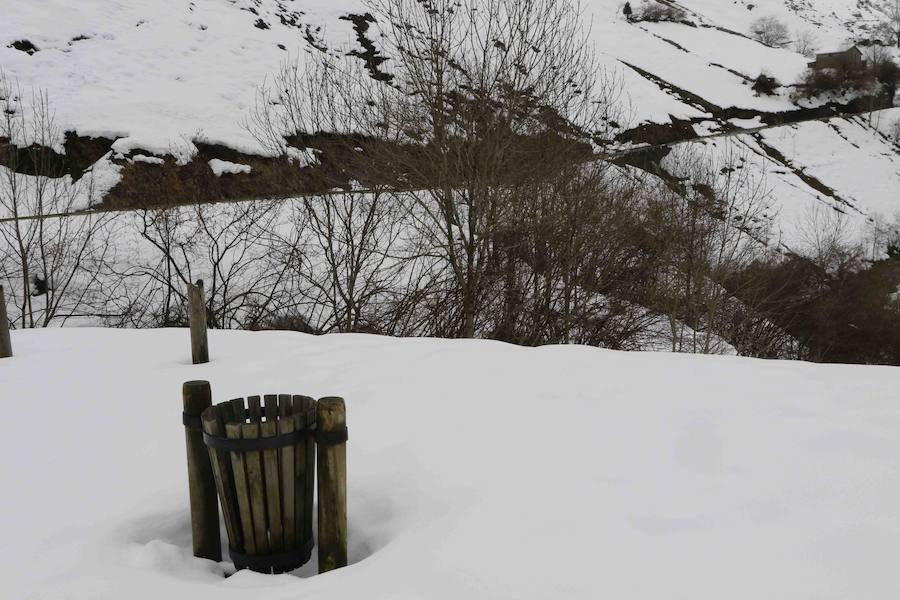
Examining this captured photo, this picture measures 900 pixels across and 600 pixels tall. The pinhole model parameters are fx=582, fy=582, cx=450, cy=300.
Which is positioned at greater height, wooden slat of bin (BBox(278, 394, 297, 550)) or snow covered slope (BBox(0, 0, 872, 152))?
snow covered slope (BBox(0, 0, 872, 152))

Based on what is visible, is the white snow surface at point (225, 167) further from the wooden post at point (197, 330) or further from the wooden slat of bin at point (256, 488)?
the wooden slat of bin at point (256, 488)

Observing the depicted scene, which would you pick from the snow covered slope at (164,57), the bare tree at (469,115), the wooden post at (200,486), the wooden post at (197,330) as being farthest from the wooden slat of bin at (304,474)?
the snow covered slope at (164,57)

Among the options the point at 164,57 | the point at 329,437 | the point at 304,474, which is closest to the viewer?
the point at 329,437

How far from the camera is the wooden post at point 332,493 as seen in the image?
2539 millimetres

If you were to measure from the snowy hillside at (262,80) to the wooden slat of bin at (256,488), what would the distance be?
11322 mm

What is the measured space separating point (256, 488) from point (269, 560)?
0.37m

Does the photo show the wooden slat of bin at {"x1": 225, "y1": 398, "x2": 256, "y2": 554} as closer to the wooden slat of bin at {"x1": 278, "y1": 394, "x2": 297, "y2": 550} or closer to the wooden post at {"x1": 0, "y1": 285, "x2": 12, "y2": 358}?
the wooden slat of bin at {"x1": 278, "y1": 394, "x2": 297, "y2": 550}

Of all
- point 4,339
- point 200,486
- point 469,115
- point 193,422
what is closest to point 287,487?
point 200,486

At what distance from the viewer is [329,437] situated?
253 cm

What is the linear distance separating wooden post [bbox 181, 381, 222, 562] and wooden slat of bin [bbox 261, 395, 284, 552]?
12.2 inches

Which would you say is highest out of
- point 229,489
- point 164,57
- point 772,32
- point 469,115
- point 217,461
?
point 772,32

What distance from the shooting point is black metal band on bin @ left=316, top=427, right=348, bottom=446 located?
2529 mm

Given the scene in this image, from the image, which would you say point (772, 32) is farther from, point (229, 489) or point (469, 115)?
point (229, 489)

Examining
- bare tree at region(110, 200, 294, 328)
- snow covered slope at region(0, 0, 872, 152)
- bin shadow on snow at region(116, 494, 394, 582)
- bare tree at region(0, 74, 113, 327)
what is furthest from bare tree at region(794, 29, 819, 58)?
bin shadow on snow at region(116, 494, 394, 582)
